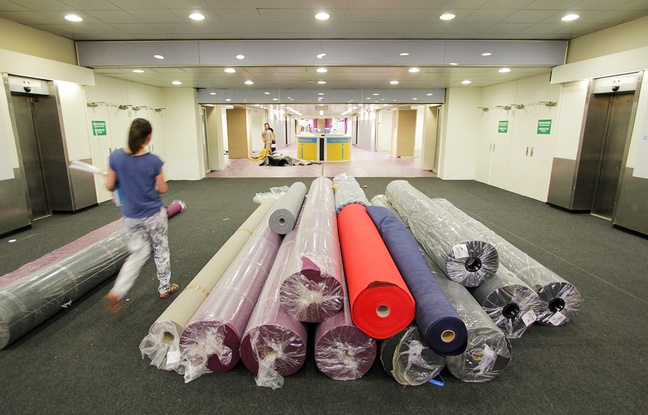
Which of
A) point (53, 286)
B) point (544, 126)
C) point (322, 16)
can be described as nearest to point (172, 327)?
point (53, 286)

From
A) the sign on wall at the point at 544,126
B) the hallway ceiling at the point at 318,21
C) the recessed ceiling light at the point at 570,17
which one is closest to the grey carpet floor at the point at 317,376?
the hallway ceiling at the point at 318,21

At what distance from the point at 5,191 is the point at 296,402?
5246mm

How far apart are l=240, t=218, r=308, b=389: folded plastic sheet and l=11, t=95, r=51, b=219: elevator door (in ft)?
17.7

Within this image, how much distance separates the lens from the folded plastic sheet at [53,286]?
2.39 meters

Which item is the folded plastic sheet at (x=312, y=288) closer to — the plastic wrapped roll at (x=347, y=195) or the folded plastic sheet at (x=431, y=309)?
the folded plastic sheet at (x=431, y=309)

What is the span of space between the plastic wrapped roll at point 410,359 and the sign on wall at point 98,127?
698 cm

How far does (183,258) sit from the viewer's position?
394 cm

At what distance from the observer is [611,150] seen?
5.79 metres

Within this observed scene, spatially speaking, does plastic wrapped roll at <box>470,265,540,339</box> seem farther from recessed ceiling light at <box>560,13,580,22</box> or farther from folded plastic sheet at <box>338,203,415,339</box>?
recessed ceiling light at <box>560,13,580,22</box>

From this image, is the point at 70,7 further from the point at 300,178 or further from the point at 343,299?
the point at 300,178

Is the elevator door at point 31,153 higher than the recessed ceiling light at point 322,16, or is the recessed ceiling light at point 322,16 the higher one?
the recessed ceiling light at point 322,16

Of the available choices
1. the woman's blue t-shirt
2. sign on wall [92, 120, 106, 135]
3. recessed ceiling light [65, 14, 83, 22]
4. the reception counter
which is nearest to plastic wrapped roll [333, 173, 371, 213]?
the woman's blue t-shirt

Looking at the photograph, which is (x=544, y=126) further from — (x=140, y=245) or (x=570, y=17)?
(x=140, y=245)

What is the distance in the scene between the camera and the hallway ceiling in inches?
165
